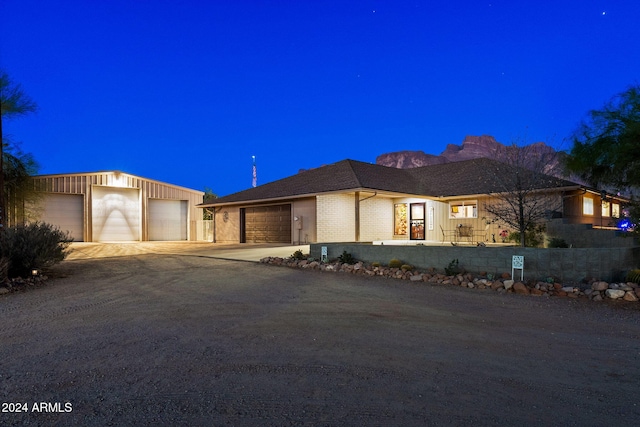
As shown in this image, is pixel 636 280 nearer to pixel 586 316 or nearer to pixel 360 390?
pixel 586 316

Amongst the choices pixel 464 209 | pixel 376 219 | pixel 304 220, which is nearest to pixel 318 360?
pixel 304 220

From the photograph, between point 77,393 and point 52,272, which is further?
point 52,272

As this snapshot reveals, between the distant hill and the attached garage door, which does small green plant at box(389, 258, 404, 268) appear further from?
the distant hill

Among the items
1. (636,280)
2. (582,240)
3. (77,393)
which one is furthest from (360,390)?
(582,240)

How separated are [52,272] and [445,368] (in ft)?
34.9

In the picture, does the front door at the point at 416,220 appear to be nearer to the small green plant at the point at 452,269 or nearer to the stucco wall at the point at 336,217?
the stucco wall at the point at 336,217

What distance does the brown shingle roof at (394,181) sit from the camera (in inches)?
695

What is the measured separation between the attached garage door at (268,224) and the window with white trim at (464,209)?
8605 millimetres

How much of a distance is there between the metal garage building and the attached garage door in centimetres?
1087

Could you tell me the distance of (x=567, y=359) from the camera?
3768mm

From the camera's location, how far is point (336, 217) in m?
18.1

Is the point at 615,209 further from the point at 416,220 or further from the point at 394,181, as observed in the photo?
the point at 394,181

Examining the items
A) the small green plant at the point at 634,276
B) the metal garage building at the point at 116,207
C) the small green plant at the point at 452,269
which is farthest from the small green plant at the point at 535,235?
the metal garage building at the point at 116,207

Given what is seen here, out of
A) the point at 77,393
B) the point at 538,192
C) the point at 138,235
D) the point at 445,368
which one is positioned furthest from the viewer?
the point at 138,235
